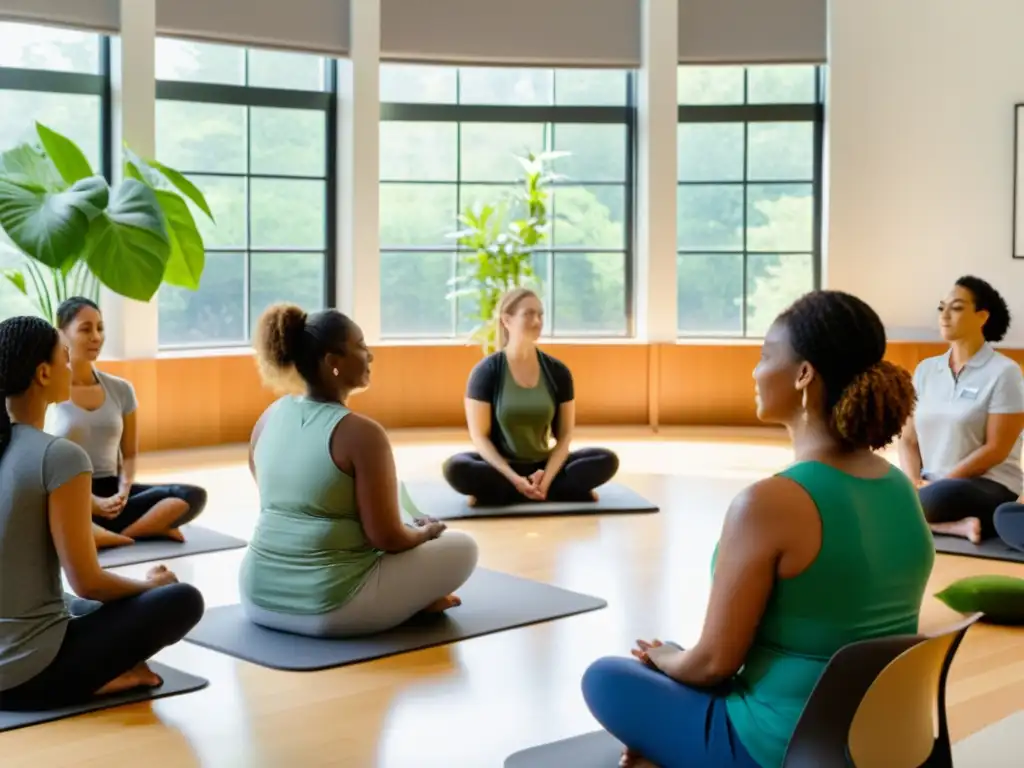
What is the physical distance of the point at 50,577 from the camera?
3.29 m

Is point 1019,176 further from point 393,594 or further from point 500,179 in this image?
point 393,594

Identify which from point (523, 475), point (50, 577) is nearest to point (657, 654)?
point (50, 577)

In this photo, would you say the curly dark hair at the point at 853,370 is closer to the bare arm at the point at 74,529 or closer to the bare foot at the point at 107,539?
the bare arm at the point at 74,529

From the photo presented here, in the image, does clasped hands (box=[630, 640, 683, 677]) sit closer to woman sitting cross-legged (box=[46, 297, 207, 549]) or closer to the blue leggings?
the blue leggings

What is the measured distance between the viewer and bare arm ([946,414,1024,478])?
5.46 metres

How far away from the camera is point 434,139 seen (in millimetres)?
9320

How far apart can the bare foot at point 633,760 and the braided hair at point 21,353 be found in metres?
1.58

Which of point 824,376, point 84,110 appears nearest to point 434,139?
point 84,110

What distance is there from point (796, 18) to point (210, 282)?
4.24 m

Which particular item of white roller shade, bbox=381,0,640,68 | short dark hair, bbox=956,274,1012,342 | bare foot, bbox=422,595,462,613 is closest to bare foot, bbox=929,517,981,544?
short dark hair, bbox=956,274,1012,342

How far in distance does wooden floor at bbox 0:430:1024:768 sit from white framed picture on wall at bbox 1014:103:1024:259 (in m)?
4.23

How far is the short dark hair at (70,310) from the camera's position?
16.9 feet

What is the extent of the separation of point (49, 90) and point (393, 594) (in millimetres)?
4896

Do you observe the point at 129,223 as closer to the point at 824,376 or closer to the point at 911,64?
the point at 824,376
